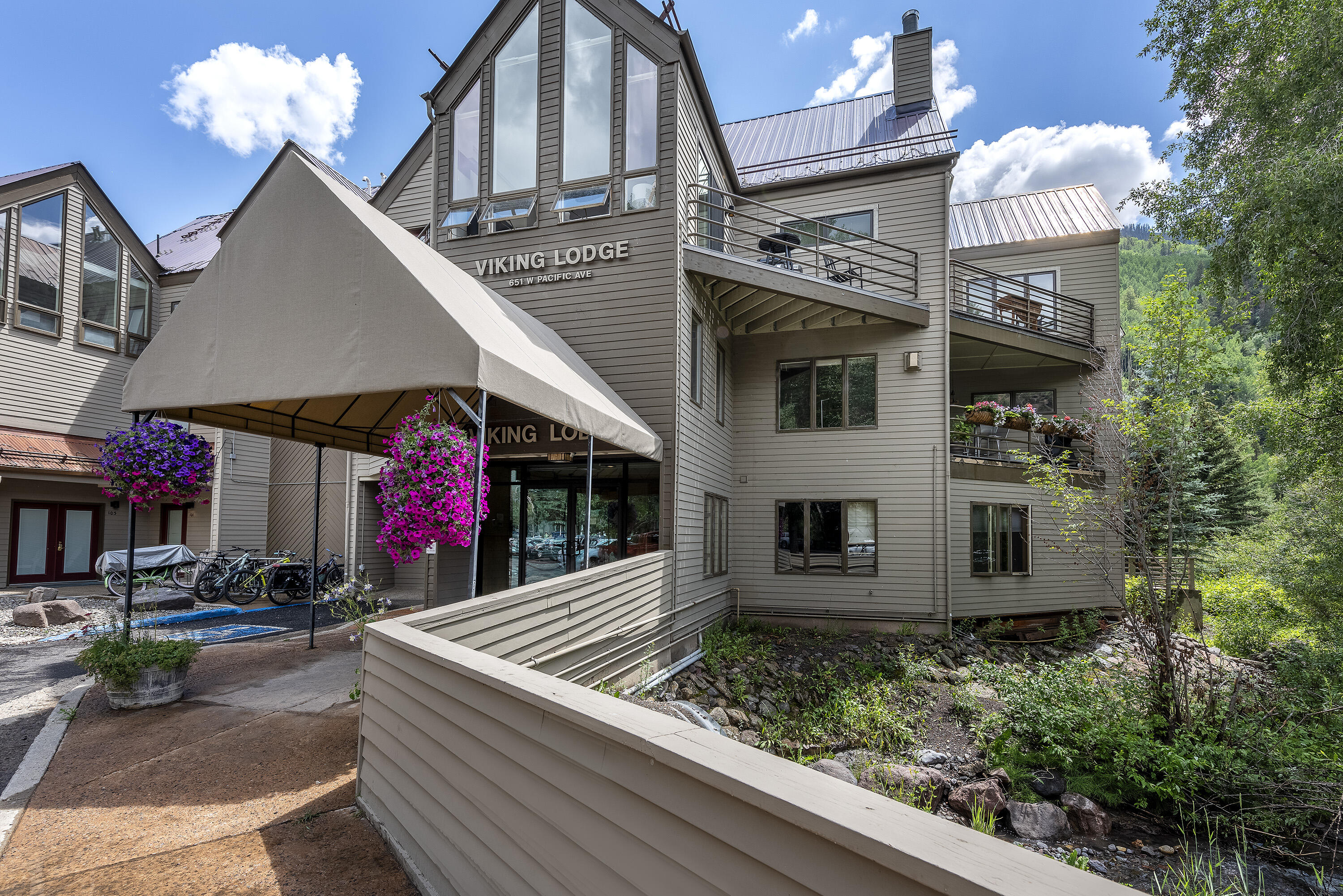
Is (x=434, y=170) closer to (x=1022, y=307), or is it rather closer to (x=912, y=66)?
(x=912, y=66)

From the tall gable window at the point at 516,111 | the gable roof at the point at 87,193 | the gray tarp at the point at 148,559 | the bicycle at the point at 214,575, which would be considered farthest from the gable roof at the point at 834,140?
the gable roof at the point at 87,193

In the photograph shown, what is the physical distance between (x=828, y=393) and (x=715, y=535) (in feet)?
11.5

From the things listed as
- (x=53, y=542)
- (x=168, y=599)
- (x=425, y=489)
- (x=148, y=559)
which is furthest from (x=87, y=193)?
(x=425, y=489)

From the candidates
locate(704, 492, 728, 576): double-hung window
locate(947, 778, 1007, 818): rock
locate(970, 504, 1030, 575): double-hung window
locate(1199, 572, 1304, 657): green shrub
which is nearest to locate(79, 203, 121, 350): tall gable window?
locate(704, 492, 728, 576): double-hung window

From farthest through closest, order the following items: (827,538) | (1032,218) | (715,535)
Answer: (1032,218), (827,538), (715,535)

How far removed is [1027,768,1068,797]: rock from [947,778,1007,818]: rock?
0.70 metres

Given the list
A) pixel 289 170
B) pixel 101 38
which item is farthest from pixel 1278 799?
pixel 101 38

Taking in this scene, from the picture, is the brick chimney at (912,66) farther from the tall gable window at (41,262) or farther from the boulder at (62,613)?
the tall gable window at (41,262)

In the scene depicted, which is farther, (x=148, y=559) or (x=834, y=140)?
(x=834, y=140)

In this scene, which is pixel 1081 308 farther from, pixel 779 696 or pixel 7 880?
pixel 7 880

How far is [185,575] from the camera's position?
47.5 feet

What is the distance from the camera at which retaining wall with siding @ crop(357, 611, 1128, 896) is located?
1.19 metres

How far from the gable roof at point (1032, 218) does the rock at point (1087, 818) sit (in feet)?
41.6

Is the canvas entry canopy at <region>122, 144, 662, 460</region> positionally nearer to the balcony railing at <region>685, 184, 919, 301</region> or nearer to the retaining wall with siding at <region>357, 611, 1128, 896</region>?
the retaining wall with siding at <region>357, 611, 1128, 896</region>
